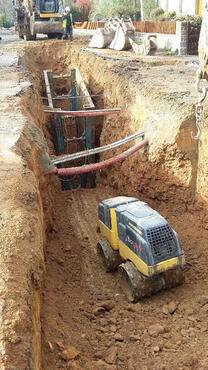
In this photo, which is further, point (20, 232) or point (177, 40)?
point (177, 40)

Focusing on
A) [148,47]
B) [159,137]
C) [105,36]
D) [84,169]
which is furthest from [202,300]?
[105,36]

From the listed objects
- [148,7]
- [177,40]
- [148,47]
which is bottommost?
[148,47]

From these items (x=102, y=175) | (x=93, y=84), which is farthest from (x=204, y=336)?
(x=93, y=84)

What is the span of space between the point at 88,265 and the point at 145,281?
185cm

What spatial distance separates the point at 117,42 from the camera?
17656mm

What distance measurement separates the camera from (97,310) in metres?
6.13

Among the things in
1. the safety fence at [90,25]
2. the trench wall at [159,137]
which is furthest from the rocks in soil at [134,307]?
the safety fence at [90,25]

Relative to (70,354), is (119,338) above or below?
below

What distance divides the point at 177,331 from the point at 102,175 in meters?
6.75

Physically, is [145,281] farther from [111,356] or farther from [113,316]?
[111,356]

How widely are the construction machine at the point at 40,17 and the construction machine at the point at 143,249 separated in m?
17.7

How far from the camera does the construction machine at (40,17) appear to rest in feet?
68.7

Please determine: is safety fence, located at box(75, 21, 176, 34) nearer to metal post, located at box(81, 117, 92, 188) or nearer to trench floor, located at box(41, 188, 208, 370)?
metal post, located at box(81, 117, 92, 188)

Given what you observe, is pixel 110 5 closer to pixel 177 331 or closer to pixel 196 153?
pixel 196 153
